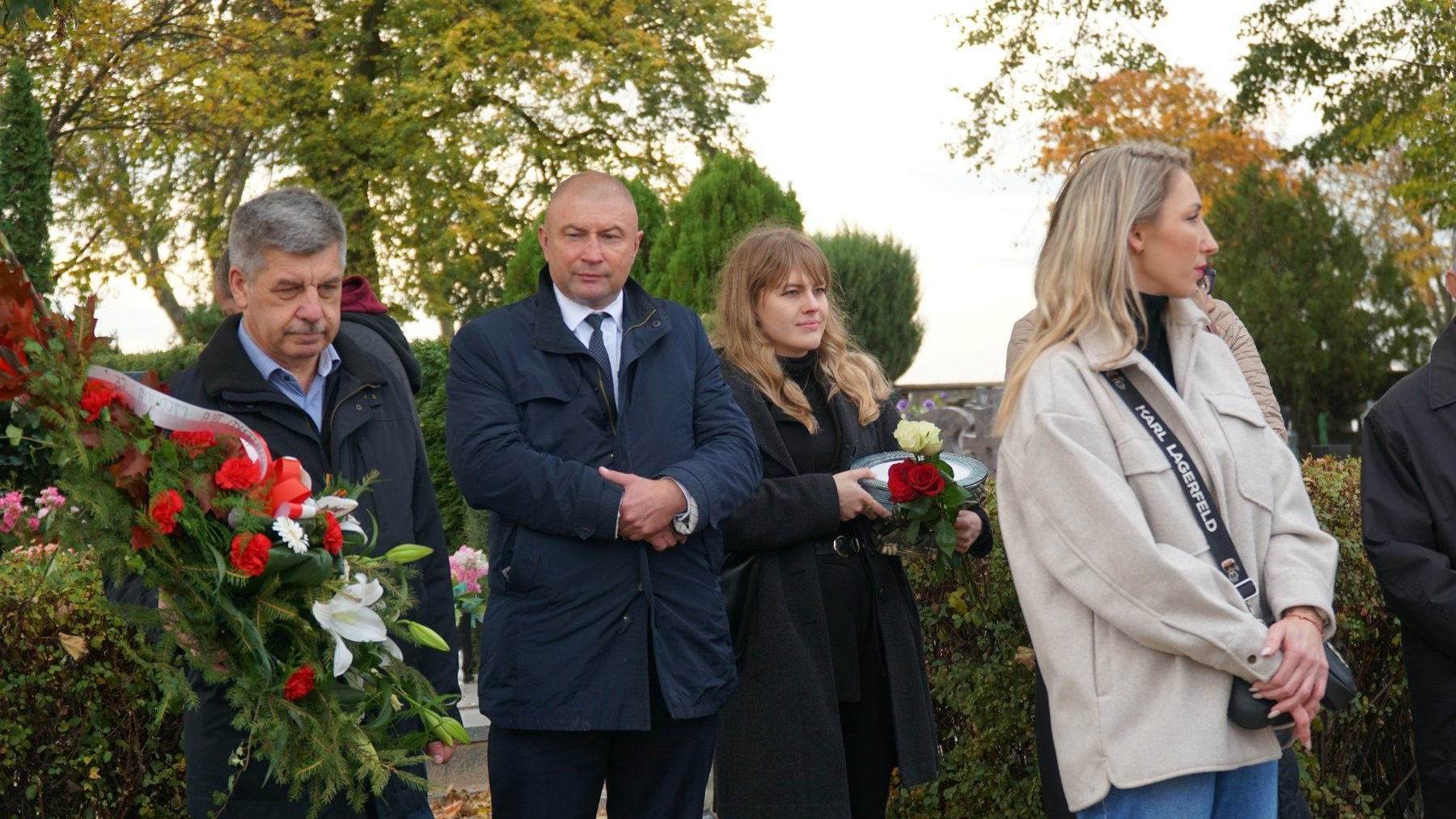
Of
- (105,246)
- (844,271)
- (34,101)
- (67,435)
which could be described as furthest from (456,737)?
(105,246)

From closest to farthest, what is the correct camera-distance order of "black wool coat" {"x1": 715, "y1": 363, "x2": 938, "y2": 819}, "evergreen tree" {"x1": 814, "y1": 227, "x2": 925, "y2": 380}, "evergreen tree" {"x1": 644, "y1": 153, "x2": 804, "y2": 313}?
"black wool coat" {"x1": 715, "y1": 363, "x2": 938, "y2": 819} < "evergreen tree" {"x1": 644, "y1": 153, "x2": 804, "y2": 313} < "evergreen tree" {"x1": 814, "y1": 227, "x2": 925, "y2": 380}

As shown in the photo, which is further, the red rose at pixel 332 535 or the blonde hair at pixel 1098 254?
the blonde hair at pixel 1098 254

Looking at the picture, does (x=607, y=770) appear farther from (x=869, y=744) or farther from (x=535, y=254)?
(x=535, y=254)

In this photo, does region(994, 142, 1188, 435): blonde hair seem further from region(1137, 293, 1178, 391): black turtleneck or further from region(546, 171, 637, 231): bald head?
region(546, 171, 637, 231): bald head

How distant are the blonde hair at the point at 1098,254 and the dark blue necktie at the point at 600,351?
1.09 meters

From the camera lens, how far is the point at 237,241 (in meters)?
3.27

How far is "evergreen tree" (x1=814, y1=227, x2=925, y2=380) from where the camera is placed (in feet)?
75.5

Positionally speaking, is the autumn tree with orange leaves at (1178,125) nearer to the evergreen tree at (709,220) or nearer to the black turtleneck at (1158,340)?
the evergreen tree at (709,220)

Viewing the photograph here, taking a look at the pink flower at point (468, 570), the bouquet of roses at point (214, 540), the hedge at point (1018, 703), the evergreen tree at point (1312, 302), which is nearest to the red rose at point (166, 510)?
the bouquet of roses at point (214, 540)

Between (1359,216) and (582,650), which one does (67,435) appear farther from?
(1359,216)

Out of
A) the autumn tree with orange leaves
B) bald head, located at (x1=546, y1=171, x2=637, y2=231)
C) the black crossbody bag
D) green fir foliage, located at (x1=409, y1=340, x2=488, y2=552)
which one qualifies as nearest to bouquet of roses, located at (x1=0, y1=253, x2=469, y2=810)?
bald head, located at (x1=546, y1=171, x2=637, y2=231)

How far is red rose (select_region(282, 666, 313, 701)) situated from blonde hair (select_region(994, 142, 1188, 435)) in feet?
4.89

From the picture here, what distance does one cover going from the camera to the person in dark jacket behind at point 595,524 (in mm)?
3479

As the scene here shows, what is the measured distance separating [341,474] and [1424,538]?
278cm
